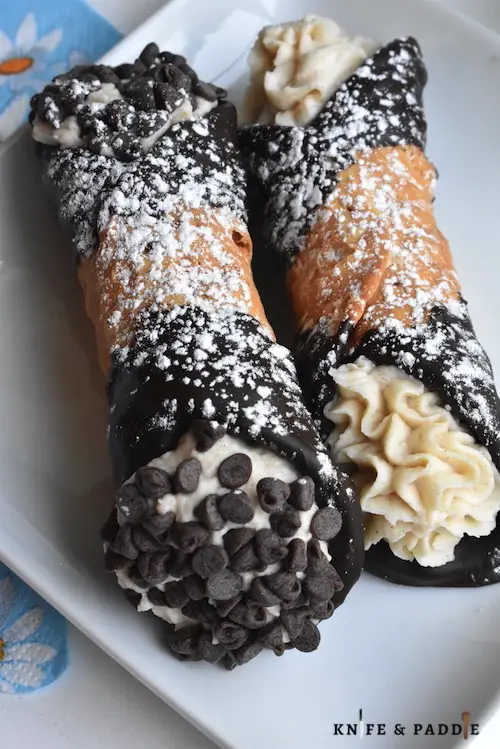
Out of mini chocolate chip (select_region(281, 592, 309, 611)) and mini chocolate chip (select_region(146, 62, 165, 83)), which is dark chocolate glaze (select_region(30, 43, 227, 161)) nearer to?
mini chocolate chip (select_region(146, 62, 165, 83))

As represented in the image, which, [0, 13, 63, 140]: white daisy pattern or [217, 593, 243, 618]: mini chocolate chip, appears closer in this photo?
[217, 593, 243, 618]: mini chocolate chip

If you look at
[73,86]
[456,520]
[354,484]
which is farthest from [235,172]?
[456,520]

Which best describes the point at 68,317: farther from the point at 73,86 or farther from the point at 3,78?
the point at 3,78

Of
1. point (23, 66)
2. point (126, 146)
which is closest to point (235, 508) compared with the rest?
point (126, 146)

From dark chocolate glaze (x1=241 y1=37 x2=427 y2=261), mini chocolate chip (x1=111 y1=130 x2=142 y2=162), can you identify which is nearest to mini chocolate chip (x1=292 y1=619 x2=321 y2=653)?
dark chocolate glaze (x1=241 y1=37 x2=427 y2=261)

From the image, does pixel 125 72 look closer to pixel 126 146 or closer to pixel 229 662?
pixel 126 146

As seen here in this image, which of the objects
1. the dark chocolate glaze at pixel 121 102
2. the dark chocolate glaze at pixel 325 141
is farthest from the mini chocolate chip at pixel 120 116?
the dark chocolate glaze at pixel 325 141

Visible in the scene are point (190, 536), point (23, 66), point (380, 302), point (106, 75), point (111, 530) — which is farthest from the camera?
point (23, 66)
